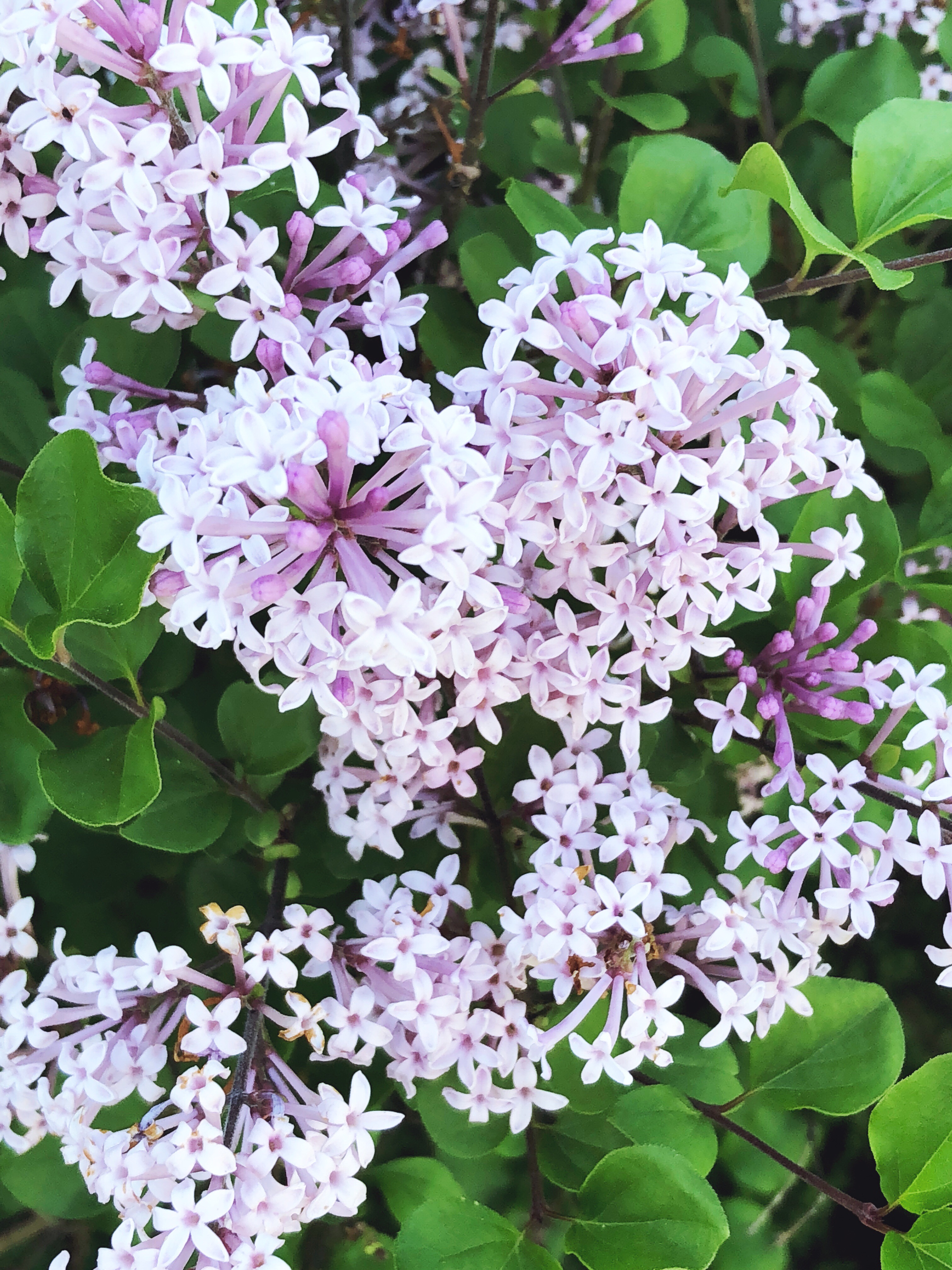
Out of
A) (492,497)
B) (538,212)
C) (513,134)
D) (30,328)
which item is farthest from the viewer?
(513,134)

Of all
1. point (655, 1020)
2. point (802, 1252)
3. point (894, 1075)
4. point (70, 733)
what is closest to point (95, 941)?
point (70, 733)

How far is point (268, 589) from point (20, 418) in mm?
421

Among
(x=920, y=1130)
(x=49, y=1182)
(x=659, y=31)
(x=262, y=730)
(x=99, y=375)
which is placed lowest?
(x=49, y=1182)

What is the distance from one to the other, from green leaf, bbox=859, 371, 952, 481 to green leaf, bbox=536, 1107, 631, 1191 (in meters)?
0.60

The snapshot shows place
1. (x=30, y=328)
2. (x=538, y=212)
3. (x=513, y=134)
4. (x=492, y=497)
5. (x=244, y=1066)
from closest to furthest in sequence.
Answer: (x=492, y=497) → (x=244, y=1066) → (x=538, y=212) → (x=30, y=328) → (x=513, y=134)

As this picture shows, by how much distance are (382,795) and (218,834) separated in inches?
5.2

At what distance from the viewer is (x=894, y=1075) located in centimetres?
74

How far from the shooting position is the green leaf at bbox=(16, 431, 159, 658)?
0.55 meters

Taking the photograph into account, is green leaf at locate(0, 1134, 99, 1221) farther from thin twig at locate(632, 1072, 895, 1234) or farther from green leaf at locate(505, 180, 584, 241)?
green leaf at locate(505, 180, 584, 241)

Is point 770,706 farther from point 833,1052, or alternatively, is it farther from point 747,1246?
point 747,1246

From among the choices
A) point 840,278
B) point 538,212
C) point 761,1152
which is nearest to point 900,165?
point 840,278

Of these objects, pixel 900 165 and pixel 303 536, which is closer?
pixel 303 536

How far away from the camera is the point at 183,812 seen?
2.50 feet

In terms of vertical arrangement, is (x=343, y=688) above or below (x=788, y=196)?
below
